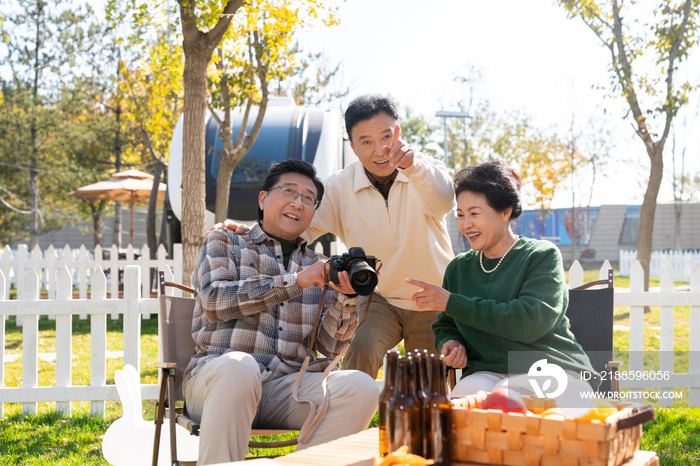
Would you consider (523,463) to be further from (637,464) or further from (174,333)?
(174,333)

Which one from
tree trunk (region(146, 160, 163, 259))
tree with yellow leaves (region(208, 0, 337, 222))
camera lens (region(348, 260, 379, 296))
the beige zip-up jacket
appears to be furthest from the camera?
tree trunk (region(146, 160, 163, 259))

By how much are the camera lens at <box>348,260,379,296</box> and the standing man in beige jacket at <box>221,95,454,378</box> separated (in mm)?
796

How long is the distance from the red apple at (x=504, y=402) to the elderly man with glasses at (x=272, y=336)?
84 cm

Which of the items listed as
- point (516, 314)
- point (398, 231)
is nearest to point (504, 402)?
point (516, 314)

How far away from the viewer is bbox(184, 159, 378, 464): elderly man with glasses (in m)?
2.30

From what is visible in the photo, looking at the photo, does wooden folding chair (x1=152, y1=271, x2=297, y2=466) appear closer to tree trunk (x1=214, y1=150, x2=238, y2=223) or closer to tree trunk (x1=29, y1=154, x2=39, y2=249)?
tree trunk (x1=214, y1=150, x2=238, y2=223)

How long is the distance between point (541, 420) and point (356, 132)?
1.99m

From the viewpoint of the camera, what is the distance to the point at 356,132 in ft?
10.4

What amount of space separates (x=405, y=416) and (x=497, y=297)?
1124 millimetres

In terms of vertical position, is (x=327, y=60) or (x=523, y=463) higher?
(x=327, y=60)

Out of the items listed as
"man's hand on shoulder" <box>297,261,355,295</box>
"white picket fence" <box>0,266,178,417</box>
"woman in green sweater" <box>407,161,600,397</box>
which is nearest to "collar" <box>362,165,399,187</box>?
"woman in green sweater" <box>407,161,600,397</box>

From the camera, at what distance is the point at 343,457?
168cm

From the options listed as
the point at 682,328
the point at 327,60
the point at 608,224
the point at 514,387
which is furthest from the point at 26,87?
the point at 608,224

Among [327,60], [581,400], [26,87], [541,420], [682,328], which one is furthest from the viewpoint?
[327,60]
